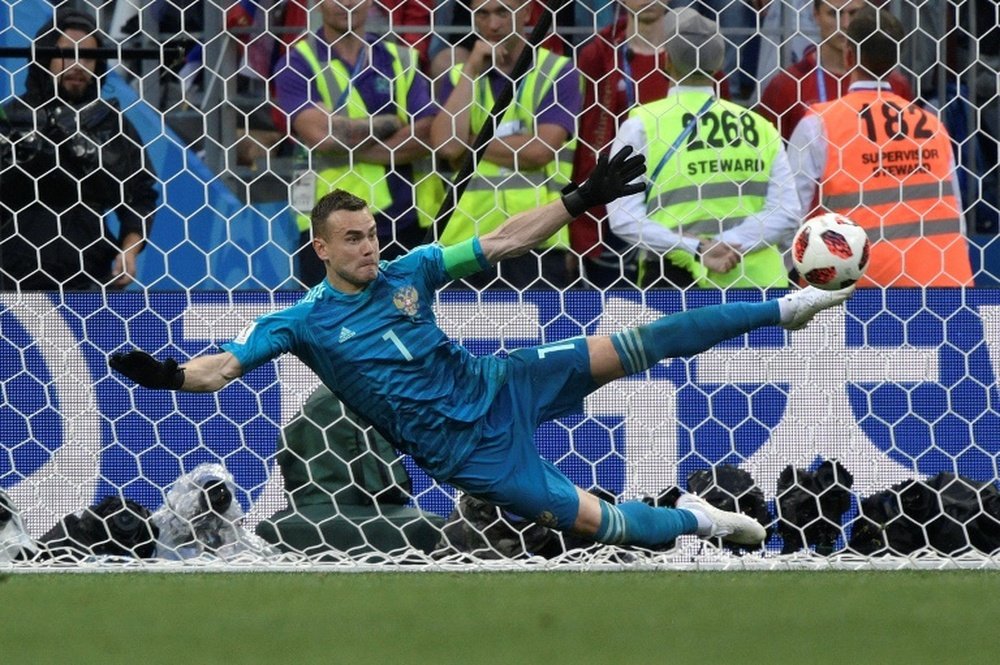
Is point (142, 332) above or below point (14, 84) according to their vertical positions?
below

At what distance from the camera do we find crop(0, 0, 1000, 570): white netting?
5.41 metres

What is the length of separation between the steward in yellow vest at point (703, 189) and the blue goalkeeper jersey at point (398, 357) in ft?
3.71

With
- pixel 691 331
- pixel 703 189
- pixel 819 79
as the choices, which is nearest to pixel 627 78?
pixel 703 189

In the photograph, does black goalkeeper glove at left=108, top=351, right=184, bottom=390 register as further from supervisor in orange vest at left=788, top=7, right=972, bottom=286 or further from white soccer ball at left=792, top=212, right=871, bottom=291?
supervisor in orange vest at left=788, top=7, right=972, bottom=286

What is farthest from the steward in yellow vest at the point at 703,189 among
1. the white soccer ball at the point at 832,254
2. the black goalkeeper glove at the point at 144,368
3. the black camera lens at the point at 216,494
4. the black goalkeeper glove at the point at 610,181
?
the black goalkeeper glove at the point at 144,368

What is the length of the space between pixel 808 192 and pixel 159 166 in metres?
2.29

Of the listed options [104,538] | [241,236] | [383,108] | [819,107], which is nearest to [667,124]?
[819,107]

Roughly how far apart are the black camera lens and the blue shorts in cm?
90

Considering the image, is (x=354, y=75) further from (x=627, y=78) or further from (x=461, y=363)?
(x=461, y=363)

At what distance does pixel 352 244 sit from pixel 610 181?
79cm

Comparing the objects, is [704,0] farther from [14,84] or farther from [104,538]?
[104,538]

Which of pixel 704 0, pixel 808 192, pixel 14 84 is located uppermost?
pixel 704 0

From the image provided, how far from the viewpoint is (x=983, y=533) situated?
539 cm

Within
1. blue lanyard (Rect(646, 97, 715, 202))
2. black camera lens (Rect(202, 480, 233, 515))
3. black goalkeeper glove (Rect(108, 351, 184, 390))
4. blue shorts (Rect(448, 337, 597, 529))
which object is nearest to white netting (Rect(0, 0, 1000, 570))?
black camera lens (Rect(202, 480, 233, 515))
